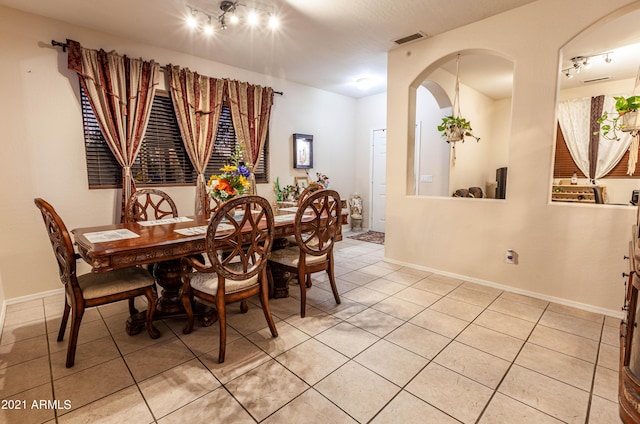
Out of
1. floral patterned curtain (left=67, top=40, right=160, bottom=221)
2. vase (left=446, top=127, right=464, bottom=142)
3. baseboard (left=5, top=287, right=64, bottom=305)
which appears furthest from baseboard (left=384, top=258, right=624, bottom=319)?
baseboard (left=5, top=287, right=64, bottom=305)

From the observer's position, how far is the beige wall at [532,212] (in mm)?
2551

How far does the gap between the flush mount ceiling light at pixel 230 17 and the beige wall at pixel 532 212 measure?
1747 mm

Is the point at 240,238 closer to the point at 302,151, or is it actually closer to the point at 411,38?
the point at 411,38

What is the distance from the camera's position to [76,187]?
312 cm

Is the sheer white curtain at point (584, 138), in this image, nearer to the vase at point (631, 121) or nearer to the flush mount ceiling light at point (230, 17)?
the vase at point (631, 121)

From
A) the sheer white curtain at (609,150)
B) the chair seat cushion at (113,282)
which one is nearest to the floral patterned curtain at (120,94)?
the chair seat cushion at (113,282)

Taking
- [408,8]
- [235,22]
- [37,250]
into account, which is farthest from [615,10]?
[37,250]

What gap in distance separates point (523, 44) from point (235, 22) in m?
2.77

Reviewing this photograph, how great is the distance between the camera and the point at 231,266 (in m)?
2.24

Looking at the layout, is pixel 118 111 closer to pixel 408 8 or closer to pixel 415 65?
pixel 408 8

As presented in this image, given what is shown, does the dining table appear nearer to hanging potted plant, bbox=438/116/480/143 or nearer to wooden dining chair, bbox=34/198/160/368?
wooden dining chair, bbox=34/198/160/368

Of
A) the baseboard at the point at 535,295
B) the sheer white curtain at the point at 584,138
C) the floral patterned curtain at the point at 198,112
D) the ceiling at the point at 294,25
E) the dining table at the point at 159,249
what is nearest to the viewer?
the dining table at the point at 159,249

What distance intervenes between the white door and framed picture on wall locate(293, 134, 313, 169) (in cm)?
145

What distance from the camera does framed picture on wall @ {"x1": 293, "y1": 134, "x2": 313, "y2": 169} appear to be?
509cm
